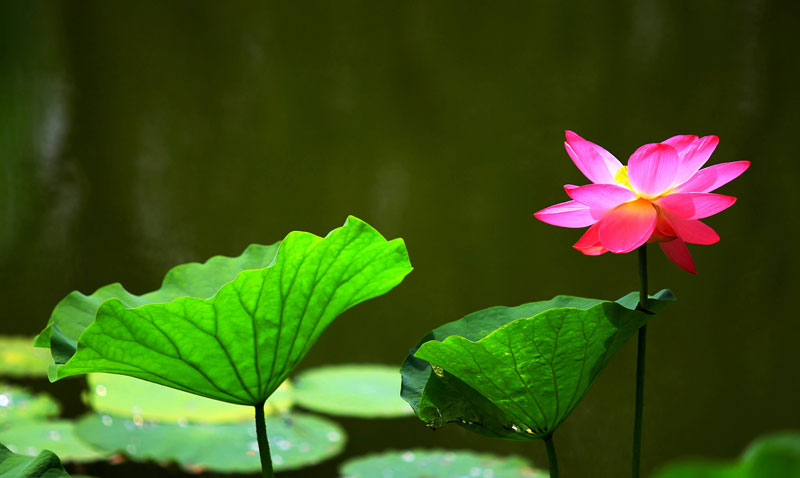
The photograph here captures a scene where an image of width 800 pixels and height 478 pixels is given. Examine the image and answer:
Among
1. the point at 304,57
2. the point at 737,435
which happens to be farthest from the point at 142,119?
the point at 737,435

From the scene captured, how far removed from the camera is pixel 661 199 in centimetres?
38

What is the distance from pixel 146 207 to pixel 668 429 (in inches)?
74.1

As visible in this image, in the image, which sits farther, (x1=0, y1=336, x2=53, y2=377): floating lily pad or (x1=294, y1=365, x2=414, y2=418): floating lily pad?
(x1=0, y1=336, x2=53, y2=377): floating lily pad

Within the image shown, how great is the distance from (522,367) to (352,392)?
127 cm

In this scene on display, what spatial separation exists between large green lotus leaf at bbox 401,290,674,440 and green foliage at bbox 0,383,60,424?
1.23 m

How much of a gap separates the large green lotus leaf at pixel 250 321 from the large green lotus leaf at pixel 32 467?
48mm

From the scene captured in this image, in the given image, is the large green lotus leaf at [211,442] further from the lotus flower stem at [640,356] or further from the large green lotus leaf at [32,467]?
the lotus flower stem at [640,356]

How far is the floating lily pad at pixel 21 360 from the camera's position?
170 centimetres

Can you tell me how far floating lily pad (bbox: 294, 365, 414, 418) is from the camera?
1.51m

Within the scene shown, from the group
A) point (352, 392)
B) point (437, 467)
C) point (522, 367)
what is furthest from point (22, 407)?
point (522, 367)

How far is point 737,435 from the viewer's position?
1.93 meters

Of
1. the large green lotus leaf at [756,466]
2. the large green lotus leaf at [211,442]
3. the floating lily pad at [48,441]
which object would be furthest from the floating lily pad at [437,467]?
the large green lotus leaf at [756,466]

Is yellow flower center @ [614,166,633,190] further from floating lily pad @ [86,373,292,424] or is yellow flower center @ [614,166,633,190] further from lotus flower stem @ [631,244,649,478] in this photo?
floating lily pad @ [86,373,292,424]

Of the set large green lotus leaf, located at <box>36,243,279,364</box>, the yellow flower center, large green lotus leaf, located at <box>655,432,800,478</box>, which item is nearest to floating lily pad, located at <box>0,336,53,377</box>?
large green lotus leaf, located at <box>36,243,279,364</box>
